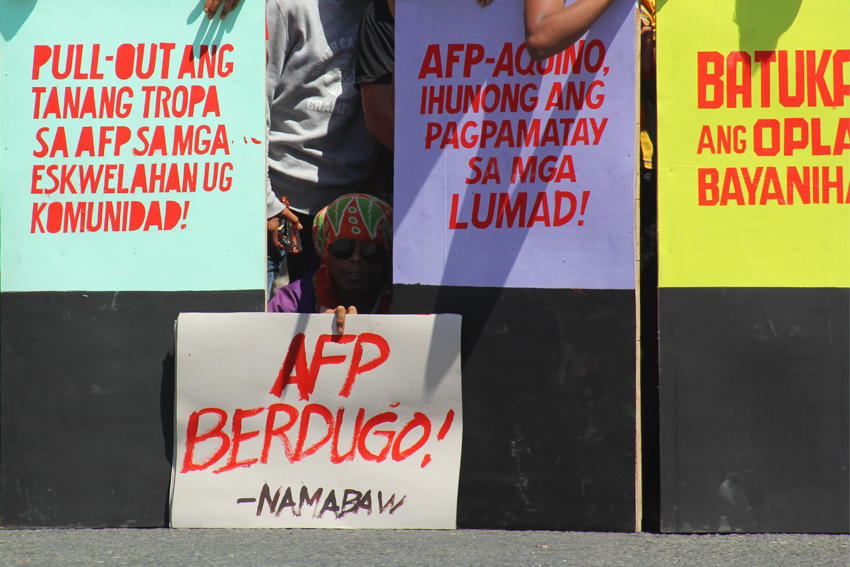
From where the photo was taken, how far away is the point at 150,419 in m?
3.46

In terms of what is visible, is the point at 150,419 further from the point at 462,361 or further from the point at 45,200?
the point at 462,361

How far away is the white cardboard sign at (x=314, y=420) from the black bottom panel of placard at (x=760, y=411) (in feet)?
3.10

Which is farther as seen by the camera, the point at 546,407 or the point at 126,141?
the point at 126,141

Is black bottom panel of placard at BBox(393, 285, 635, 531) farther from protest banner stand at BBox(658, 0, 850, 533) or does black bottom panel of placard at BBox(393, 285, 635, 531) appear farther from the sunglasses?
the sunglasses

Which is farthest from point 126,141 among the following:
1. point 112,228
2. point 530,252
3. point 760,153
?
point 760,153

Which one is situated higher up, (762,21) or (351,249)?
(762,21)

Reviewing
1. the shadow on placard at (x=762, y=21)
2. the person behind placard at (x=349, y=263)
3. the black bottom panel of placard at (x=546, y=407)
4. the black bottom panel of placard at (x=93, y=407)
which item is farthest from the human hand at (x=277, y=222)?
the shadow on placard at (x=762, y=21)

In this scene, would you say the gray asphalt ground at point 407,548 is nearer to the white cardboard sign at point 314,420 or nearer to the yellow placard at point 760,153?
the white cardboard sign at point 314,420

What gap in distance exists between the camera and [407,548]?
307 centimetres

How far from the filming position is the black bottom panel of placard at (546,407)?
332 centimetres

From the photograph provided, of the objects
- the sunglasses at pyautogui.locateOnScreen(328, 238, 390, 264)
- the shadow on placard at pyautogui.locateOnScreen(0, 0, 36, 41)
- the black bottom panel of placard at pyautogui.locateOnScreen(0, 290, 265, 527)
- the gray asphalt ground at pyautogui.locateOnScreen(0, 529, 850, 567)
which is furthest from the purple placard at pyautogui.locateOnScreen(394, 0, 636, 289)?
the shadow on placard at pyautogui.locateOnScreen(0, 0, 36, 41)

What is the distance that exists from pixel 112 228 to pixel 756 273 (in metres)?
2.73

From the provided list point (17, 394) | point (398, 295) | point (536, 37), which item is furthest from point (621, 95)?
point (17, 394)

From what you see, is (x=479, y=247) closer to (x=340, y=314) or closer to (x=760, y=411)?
(x=340, y=314)
